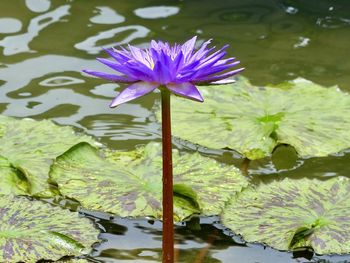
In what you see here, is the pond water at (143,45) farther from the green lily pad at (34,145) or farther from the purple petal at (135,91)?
the purple petal at (135,91)

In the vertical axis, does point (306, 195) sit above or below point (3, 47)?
below

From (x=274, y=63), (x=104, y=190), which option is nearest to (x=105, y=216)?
(x=104, y=190)

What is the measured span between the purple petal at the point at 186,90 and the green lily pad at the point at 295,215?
0.52m

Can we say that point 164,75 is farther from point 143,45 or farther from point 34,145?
point 143,45

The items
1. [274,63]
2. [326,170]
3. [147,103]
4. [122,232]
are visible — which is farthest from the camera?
[274,63]

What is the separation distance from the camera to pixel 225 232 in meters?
1.67

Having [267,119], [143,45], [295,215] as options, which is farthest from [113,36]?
[295,215]

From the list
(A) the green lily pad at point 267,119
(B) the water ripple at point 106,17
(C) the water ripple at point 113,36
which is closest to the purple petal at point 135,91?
(A) the green lily pad at point 267,119

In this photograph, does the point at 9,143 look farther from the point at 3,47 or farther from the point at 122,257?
the point at 3,47

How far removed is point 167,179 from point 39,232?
41cm

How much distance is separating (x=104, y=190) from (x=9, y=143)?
12.5 inches

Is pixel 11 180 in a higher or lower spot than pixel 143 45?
lower

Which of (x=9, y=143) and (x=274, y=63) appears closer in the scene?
(x=9, y=143)

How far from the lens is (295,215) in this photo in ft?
5.35
